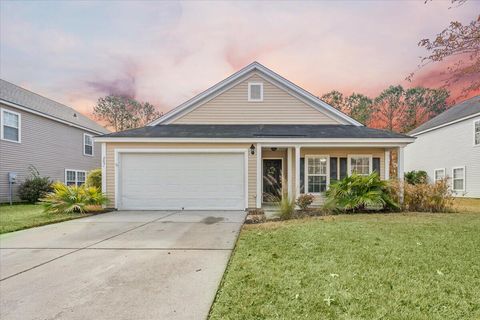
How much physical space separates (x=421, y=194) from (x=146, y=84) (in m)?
18.2

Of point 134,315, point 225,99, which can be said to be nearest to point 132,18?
point 225,99

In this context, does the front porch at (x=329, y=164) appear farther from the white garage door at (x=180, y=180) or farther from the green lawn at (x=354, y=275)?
the green lawn at (x=354, y=275)

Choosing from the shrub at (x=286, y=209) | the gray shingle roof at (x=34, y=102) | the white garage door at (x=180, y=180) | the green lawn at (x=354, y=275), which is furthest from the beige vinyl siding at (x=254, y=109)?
the gray shingle roof at (x=34, y=102)

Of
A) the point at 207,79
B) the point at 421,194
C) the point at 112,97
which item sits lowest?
the point at 421,194

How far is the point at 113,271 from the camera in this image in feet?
12.0

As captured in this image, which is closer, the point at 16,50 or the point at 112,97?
the point at 16,50

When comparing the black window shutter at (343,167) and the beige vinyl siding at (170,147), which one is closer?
the beige vinyl siding at (170,147)

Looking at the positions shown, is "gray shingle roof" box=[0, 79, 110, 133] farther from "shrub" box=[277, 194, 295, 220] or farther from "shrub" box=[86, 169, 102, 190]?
"shrub" box=[277, 194, 295, 220]

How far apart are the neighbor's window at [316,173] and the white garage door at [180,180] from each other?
2.95m

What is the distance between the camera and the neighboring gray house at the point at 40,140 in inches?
500

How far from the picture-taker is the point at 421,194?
8.49m

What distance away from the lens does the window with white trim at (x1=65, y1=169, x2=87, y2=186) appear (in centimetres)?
1670

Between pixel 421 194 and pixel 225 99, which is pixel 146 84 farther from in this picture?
pixel 421 194

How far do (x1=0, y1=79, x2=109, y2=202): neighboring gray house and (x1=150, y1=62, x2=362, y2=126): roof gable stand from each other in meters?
7.22
